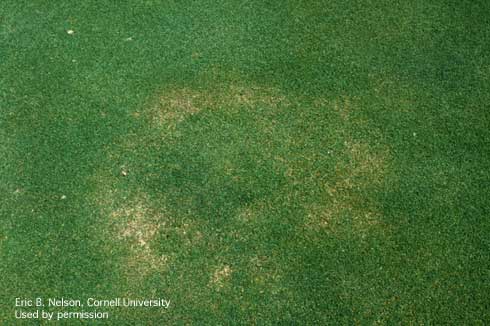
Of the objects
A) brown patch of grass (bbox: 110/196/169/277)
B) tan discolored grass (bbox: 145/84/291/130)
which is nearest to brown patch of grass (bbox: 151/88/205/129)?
tan discolored grass (bbox: 145/84/291/130)

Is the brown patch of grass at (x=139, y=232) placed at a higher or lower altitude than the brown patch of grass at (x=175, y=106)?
lower

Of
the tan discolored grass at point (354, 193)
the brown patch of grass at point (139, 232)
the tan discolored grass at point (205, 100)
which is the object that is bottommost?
the brown patch of grass at point (139, 232)

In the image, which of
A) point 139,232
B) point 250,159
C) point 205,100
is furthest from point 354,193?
point 139,232

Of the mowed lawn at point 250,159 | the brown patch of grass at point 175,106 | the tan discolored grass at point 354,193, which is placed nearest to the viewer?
the mowed lawn at point 250,159

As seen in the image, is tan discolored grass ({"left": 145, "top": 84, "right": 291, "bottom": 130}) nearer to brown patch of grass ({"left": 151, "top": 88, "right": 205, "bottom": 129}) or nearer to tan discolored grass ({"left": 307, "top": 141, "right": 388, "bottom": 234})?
brown patch of grass ({"left": 151, "top": 88, "right": 205, "bottom": 129})

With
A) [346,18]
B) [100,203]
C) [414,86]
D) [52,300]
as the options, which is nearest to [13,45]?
[100,203]

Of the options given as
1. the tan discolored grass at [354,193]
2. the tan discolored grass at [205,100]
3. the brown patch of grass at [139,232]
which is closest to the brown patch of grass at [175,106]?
the tan discolored grass at [205,100]

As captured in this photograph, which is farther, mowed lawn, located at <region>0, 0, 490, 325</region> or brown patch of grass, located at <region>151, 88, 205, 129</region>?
brown patch of grass, located at <region>151, 88, 205, 129</region>

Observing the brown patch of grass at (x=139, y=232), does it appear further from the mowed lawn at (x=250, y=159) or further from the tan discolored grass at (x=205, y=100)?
the tan discolored grass at (x=205, y=100)
